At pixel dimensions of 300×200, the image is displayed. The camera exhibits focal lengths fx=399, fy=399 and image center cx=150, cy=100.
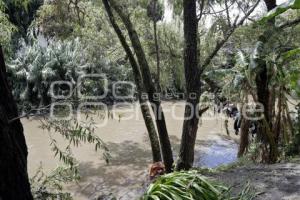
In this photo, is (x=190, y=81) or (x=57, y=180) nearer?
(x=57, y=180)

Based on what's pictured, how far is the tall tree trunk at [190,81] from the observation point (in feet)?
21.6

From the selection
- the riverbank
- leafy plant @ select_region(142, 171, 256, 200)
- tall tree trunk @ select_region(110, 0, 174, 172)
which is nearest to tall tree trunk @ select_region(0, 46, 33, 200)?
leafy plant @ select_region(142, 171, 256, 200)

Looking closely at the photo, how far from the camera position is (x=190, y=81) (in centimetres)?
694

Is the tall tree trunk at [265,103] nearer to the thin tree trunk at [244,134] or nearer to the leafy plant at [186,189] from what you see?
the thin tree trunk at [244,134]

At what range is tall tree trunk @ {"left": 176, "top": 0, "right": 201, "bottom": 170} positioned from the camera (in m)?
6.59

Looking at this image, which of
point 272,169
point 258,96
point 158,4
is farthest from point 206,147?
point 272,169

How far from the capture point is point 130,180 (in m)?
9.11

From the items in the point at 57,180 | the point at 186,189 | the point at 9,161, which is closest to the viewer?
the point at 9,161

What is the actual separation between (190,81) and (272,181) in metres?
2.96

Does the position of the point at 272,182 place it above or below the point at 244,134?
below

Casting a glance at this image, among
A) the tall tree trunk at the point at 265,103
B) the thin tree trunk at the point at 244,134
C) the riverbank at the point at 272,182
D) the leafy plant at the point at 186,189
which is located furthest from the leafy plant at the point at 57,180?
the tall tree trunk at the point at 265,103

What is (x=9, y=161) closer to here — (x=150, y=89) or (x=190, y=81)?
(x=190, y=81)

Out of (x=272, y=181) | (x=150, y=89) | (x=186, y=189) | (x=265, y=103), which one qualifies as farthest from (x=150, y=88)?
(x=186, y=189)

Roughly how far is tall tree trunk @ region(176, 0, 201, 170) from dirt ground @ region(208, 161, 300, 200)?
195 cm
